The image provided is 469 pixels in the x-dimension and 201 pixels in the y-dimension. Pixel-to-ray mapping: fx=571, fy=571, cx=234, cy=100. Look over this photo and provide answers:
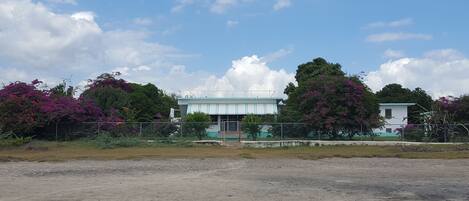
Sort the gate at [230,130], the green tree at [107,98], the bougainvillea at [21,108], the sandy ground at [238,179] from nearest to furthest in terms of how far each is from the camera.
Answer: the sandy ground at [238,179] < the bougainvillea at [21,108] < the gate at [230,130] < the green tree at [107,98]

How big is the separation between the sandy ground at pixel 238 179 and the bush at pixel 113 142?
8582 millimetres

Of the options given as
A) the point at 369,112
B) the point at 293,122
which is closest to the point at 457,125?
the point at 369,112

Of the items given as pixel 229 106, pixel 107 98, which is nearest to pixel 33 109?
pixel 107 98

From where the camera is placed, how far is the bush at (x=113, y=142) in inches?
1450

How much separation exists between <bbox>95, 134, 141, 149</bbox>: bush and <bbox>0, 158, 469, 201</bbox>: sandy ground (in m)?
8.58

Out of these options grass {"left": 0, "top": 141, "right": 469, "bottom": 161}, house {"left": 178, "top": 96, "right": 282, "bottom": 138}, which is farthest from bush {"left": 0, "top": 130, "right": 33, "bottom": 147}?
house {"left": 178, "top": 96, "right": 282, "bottom": 138}

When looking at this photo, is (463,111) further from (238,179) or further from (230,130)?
(238,179)

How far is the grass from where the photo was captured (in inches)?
1208

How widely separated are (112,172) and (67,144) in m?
17.0

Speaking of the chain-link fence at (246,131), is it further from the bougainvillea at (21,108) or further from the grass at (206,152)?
the grass at (206,152)

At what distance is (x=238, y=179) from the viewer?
65.8 ft

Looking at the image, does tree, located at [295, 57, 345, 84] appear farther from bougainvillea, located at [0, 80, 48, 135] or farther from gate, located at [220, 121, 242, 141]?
bougainvillea, located at [0, 80, 48, 135]

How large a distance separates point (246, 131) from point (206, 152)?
1001 centimetres

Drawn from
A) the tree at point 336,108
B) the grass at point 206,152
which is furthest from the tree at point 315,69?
the grass at point 206,152
